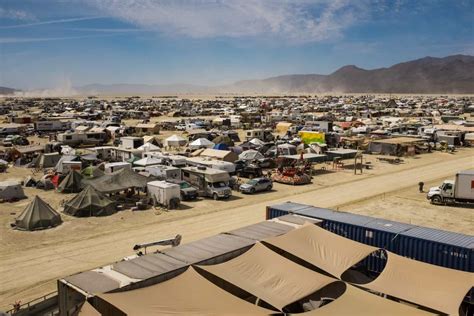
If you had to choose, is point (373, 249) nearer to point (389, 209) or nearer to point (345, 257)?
point (345, 257)

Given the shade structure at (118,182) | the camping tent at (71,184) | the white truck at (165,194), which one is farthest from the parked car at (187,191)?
the camping tent at (71,184)

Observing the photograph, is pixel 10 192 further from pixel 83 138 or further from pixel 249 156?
pixel 83 138

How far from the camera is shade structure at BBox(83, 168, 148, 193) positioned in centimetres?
2658

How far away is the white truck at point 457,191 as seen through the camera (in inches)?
1029

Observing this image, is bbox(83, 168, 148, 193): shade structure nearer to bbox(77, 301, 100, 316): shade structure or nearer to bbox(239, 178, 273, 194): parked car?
bbox(239, 178, 273, 194): parked car

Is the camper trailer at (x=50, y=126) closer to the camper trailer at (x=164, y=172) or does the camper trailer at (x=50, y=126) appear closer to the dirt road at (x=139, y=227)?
the camper trailer at (x=164, y=172)

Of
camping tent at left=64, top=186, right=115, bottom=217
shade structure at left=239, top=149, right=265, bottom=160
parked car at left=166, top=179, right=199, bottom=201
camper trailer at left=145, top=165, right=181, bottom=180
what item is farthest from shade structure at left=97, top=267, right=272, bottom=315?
shade structure at left=239, top=149, right=265, bottom=160

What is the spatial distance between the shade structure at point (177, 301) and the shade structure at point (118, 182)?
15796mm

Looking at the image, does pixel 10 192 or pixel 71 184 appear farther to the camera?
pixel 71 184

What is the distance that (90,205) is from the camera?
24172mm

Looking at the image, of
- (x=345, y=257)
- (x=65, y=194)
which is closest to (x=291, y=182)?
(x=65, y=194)

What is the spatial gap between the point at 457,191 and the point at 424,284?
16.2 m

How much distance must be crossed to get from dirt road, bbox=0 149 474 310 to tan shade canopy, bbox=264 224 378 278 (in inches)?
244

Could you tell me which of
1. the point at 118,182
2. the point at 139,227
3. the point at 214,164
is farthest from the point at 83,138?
the point at 139,227
